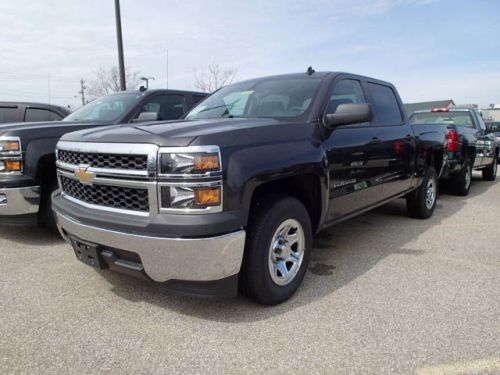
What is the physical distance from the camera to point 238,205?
250cm

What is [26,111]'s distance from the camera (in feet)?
24.4

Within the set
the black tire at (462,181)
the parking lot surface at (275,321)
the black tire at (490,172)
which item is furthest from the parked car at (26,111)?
the black tire at (490,172)

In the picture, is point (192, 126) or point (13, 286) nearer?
point (192, 126)

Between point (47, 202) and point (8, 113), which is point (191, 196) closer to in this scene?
point (47, 202)

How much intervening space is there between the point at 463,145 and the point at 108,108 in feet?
19.8

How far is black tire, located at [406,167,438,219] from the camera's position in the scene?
5.51 metres

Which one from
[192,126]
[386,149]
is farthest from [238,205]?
[386,149]

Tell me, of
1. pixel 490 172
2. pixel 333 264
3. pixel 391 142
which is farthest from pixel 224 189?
pixel 490 172

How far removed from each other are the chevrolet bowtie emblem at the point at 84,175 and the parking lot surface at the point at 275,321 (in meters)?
0.94

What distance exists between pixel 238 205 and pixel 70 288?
5.72ft

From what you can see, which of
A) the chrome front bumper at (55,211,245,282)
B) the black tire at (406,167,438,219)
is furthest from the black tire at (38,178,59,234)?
the black tire at (406,167,438,219)

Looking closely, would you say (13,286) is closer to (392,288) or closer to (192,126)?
(192,126)

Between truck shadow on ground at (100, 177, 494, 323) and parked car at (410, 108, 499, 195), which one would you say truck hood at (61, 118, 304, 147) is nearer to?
truck shadow on ground at (100, 177, 494, 323)

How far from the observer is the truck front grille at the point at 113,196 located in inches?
99.9
